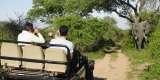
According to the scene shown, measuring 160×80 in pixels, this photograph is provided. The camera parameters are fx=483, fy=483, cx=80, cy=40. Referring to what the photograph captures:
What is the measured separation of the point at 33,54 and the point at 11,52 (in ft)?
1.87

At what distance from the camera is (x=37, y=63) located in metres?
10.5

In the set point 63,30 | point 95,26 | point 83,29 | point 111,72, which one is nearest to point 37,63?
point 63,30

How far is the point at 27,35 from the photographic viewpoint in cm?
1155

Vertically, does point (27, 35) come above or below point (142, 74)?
above

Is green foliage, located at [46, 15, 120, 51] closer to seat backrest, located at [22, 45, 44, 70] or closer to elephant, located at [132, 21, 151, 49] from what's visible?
elephant, located at [132, 21, 151, 49]

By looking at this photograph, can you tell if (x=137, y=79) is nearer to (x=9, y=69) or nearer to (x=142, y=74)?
(x=142, y=74)

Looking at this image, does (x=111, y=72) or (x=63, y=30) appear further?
(x=111, y=72)

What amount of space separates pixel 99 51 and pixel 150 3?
29.7 ft

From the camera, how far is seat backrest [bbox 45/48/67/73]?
1022cm

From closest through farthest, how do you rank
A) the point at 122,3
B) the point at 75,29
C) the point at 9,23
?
the point at 75,29, the point at 9,23, the point at 122,3

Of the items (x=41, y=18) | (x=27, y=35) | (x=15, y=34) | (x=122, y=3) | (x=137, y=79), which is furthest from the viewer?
(x=41, y=18)

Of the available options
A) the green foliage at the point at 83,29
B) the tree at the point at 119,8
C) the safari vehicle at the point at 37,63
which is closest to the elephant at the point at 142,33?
the tree at the point at 119,8

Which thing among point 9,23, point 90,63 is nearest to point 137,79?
point 90,63

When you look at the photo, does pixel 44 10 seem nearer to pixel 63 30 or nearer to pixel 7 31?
pixel 7 31
